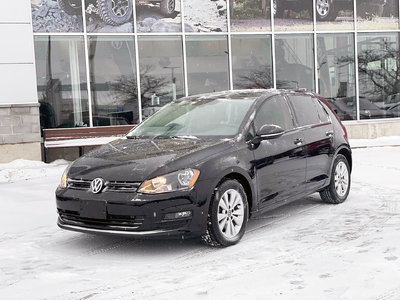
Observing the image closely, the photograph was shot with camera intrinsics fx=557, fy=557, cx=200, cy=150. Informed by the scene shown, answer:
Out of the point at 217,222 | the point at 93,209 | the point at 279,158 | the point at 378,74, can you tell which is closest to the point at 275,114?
the point at 279,158

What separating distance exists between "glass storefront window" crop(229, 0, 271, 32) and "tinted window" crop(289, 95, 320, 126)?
29.4 feet

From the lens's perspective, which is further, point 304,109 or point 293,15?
point 293,15

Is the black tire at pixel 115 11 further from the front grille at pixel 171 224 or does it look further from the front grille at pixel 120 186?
the front grille at pixel 171 224

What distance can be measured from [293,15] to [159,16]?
4138 mm

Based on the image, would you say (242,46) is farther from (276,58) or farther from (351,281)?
(351,281)

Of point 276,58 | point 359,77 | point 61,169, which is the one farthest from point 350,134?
point 61,169

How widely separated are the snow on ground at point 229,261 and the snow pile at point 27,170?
382cm

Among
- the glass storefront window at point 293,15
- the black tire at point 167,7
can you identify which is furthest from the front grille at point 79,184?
the glass storefront window at point 293,15

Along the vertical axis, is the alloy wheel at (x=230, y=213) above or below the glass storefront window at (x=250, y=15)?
below

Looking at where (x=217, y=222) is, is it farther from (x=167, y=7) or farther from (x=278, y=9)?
(x=278, y=9)

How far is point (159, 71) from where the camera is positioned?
15062 millimetres

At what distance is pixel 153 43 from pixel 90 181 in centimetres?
1025

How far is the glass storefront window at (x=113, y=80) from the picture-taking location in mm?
14305

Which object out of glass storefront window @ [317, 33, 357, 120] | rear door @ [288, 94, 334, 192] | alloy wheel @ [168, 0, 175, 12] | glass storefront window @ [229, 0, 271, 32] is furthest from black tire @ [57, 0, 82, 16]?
rear door @ [288, 94, 334, 192]
